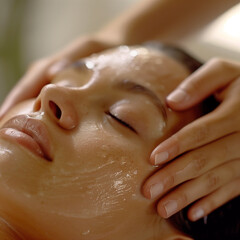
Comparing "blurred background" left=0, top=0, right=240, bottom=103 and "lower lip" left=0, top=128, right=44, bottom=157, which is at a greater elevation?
"lower lip" left=0, top=128, right=44, bottom=157

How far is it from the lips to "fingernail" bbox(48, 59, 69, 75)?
1.14 feet

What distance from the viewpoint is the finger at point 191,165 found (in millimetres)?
887

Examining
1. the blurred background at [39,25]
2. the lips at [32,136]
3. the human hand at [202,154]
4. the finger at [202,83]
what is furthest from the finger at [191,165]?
the blurred background at [39,25]

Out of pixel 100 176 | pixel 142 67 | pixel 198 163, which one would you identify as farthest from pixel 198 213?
pixel 142 67

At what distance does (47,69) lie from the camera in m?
1.32

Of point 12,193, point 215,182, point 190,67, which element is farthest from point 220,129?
point 12,193

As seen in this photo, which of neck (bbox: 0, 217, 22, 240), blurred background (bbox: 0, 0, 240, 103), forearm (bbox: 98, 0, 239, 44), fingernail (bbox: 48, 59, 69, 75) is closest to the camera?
neck (bbox: 0, 217, 22, 240)

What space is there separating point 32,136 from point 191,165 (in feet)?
1.06

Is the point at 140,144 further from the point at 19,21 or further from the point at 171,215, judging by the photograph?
the point at 19,21

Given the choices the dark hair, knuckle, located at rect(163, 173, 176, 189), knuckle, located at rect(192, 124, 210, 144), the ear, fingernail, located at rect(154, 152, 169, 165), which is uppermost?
fingernail, located at rect(154, 152, 169, 165)

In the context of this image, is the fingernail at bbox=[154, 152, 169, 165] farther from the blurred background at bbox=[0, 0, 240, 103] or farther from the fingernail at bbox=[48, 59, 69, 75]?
the blurred background at bbox=[0, 0, 240, 103]

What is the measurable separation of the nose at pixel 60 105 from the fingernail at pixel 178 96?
213 millimetres

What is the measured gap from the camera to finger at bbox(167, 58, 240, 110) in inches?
38.8

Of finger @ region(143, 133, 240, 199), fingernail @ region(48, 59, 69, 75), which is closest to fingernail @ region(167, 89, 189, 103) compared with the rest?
finger @ region(143, 133, 240, 199)
